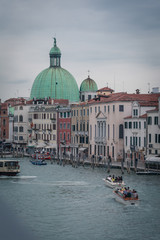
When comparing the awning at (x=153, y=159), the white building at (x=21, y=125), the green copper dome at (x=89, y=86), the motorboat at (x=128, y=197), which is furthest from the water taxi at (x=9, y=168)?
the green copper dome at (x=89, y=86)

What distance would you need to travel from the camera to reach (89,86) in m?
103

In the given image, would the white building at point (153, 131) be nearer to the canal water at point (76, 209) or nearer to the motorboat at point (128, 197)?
the canal water at point (76, 209)

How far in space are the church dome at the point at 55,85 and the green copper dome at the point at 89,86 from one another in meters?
3.33

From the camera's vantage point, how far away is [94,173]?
5762cm

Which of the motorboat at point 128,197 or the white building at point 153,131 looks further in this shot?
the white building at point 153,131

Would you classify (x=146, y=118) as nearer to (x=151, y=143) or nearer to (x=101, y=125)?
(x=151, y=143)

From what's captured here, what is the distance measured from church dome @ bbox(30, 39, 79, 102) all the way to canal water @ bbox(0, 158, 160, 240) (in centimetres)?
4953

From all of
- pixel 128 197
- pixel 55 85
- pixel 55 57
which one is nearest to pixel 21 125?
pixel 55 85

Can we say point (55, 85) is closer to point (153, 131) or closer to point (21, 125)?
point (21, 125)

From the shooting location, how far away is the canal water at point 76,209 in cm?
3008

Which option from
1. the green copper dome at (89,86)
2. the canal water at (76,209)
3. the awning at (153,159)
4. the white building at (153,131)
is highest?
the green copper dome at (89,86)

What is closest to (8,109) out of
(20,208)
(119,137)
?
(119,137)

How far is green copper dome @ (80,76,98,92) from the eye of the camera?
103250 millimetres

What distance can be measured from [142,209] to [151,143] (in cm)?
2382
